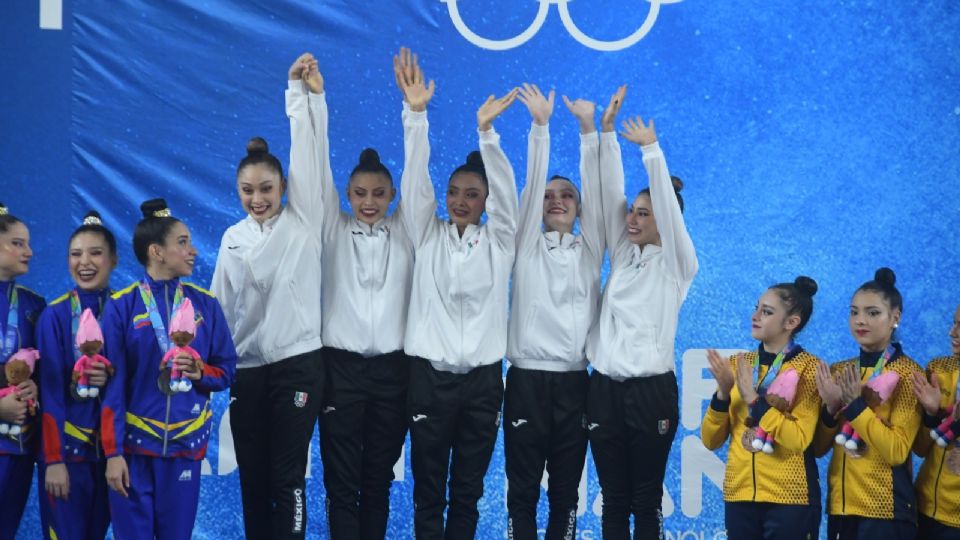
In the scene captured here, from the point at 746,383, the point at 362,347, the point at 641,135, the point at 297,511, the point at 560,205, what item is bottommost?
the point at 297,511

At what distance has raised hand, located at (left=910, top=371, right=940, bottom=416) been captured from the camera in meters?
3.81

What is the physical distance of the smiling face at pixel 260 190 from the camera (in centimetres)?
422

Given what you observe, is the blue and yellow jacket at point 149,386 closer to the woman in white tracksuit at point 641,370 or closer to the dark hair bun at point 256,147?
the dark hair bun at point 256,147

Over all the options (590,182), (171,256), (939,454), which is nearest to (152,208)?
(171,256)

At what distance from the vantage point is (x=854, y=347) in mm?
5301

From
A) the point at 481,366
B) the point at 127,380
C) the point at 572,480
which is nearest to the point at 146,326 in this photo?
the point at 127,380

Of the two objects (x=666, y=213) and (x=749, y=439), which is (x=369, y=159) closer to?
(x=666, y=213)

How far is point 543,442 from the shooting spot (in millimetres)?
4270

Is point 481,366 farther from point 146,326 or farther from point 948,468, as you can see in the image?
point 948,468

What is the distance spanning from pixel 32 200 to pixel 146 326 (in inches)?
73.5

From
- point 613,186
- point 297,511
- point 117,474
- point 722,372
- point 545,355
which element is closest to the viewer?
point 117,474

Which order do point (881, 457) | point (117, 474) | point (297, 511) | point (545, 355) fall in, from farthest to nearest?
1. point (545, 355)
2. point (297, 511)
3. point (881, 457)
4. point (117, 474)

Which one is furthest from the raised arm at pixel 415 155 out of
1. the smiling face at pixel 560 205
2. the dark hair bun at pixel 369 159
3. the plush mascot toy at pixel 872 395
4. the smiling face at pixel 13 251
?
the plush mascot toy at pixel 872 395

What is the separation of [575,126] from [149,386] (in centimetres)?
242
